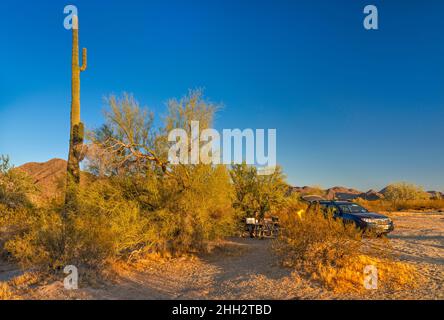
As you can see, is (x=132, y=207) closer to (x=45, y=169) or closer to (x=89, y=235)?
(x=89, y=235)

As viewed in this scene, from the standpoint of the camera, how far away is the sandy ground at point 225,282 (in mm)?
6965

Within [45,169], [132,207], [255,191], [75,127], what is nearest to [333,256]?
[132,207]

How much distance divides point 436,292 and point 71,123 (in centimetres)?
1218

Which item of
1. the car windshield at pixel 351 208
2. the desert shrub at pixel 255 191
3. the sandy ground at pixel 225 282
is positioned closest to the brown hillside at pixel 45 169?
the desert shrub at pixel 255 191

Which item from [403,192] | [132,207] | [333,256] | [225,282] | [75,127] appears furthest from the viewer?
[403,192]

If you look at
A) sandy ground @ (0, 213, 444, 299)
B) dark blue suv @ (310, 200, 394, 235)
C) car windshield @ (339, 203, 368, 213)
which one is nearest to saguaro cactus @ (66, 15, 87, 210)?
sandy ground @ (0, 213, 444, 299)

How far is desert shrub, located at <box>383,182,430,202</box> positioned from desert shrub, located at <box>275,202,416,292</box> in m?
43.2

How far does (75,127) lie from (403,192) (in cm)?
4709

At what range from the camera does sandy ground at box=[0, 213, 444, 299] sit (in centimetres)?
696

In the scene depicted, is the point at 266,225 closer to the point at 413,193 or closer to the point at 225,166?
the point at 225,166

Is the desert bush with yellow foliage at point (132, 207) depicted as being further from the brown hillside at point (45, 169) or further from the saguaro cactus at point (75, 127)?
the brown hillside at point (45, 169)

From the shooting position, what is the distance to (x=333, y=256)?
8227mm
